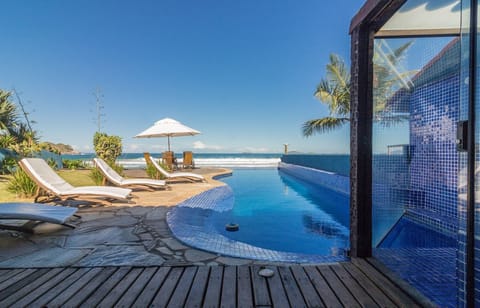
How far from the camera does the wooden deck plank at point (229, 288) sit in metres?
1.49

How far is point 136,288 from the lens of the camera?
5.44 ft

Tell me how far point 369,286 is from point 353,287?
0.13 meters

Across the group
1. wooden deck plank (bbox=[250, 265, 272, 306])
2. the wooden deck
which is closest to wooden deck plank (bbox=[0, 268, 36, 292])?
the wooden deck

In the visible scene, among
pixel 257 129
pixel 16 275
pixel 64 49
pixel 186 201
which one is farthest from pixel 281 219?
pixel 257 129

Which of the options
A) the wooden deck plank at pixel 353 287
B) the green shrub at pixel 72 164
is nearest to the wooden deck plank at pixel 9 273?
the wooden deck plank at pixel 353 287

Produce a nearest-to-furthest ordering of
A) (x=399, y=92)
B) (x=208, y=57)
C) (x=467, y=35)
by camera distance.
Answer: (x=467, y=35)
(x=399, y=92)
(x=208, y=57)

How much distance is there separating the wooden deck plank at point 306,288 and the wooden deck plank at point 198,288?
714mm

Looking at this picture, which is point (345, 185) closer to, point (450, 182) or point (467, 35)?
point (450, 182)

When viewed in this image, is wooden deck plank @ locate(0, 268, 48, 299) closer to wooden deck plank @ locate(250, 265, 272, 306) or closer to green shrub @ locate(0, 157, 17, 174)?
wooden deck plank @ locate(250, 265, 272, 306)

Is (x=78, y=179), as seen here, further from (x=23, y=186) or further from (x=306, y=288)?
(x=306, y=288)

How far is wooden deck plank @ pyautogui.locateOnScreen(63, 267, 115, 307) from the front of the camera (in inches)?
58.9

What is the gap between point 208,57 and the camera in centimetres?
1380

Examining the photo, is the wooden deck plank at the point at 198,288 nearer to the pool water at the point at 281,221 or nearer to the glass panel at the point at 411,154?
the pool water at the point at 281,221

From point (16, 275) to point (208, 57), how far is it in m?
13.8
